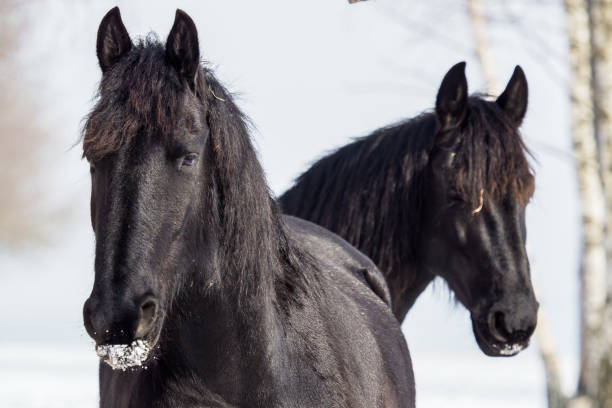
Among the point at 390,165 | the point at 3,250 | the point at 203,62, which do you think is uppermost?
the point at 203,62

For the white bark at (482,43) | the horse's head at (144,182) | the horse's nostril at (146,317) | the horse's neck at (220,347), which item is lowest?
the horse's neck at (220,347)

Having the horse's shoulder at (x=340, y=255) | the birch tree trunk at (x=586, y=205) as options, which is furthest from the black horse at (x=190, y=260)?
the birch tree trunk at (x=586, y=205)

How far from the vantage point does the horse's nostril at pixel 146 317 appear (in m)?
2.48

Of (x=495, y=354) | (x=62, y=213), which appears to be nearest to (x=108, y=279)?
(x=495, y=354)

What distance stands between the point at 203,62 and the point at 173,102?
51 cm

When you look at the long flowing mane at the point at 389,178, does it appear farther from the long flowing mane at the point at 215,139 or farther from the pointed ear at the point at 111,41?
the pointed ear at the point at 111,41

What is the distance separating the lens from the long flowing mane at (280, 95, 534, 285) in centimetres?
511

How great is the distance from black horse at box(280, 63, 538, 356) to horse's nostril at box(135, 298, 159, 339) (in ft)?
8.56

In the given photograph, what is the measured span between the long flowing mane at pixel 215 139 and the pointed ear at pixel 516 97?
259 centimetres

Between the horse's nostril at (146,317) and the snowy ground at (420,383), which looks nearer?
the horse's nostril at (146,317)

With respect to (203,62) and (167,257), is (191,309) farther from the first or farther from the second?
(203,62)

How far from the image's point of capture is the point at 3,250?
69.1 ft

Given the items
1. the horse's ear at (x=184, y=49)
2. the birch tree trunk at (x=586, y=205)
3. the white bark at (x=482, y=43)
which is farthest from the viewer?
the white bark at (x=482, y=43)

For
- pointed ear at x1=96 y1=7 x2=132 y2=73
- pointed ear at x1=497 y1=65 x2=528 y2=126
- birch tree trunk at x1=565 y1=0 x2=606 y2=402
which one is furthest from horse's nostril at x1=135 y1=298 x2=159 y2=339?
birch tree trunk at x1=565 y1=0 x2=606 y2=402
